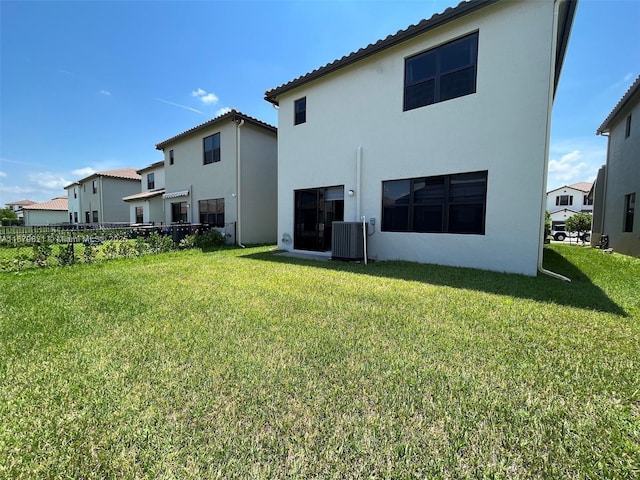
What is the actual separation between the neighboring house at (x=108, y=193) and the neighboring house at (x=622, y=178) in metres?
34.1

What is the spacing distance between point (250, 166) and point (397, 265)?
9.61 m

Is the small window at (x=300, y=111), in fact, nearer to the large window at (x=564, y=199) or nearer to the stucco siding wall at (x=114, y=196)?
the stucco siding wall at (x=114, y=196)

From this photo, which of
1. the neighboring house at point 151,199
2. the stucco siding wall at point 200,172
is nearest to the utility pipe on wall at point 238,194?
the stucco siding wall at point 200,172

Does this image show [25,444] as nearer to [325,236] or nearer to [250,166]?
[325,236]

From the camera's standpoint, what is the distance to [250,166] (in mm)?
14039

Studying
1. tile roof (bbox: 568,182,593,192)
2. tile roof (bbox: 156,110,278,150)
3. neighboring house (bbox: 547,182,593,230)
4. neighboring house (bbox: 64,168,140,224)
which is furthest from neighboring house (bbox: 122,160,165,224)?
tile roof (bbox: 568,182,593,192)

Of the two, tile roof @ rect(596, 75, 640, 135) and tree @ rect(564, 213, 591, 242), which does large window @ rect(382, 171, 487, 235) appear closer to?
tile roof @ rect(596, 75, 640, 135)

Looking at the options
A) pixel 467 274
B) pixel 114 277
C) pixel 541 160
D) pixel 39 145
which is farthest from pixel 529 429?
pixel 39 145

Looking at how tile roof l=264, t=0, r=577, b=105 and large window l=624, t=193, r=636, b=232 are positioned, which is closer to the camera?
tile roof l=264, t=0, r=577, b=105

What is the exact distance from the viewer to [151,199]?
20.5 meters

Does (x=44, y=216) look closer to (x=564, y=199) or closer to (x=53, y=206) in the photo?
(x=53, y=206)

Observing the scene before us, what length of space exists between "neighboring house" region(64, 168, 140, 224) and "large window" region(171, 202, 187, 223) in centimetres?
1263

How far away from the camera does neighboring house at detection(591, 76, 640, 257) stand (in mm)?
10453

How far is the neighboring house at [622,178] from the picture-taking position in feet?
34.3
